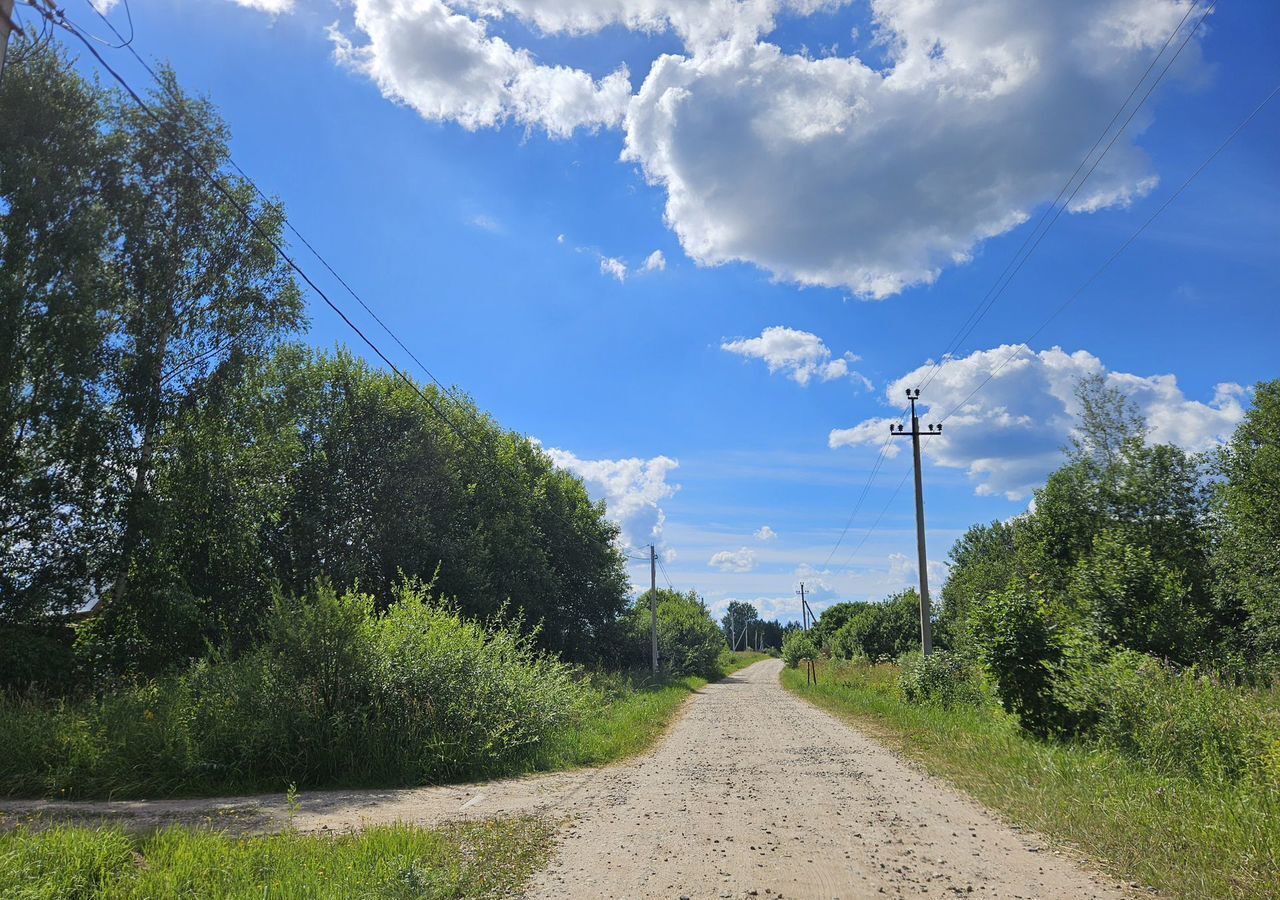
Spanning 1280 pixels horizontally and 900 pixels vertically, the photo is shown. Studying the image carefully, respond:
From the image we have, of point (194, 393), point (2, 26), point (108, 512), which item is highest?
point (194, 393)

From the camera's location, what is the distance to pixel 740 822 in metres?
7.07

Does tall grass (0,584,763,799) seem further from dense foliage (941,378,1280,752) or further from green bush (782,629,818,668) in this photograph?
green bush (782,629,818,668)

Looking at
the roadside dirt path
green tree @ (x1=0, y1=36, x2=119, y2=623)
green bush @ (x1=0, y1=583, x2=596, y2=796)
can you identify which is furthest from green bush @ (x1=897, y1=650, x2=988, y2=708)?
green tree @ (x1=0, y1=36, x2=119, y2=623)

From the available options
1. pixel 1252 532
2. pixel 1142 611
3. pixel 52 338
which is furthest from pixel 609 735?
pixel 1252 532

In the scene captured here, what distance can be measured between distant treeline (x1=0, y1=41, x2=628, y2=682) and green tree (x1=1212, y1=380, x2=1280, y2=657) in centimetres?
2324

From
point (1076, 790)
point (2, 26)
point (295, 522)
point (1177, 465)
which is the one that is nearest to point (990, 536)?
point (1177, 465)

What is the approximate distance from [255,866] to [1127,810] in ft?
24.1

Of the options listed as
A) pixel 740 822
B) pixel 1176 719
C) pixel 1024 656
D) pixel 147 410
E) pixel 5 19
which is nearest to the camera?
pixel 5 19

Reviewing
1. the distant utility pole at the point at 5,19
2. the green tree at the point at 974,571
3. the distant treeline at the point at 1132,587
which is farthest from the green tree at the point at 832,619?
the distant utility pole at the point at 5,19

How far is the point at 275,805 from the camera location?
8.60 meters

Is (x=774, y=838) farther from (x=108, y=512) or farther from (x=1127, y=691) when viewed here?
(x=108, y=512)

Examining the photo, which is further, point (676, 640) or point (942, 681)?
point (676, 640)

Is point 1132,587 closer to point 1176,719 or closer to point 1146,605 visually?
point 1146,605

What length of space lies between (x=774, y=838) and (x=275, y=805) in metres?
5.97
